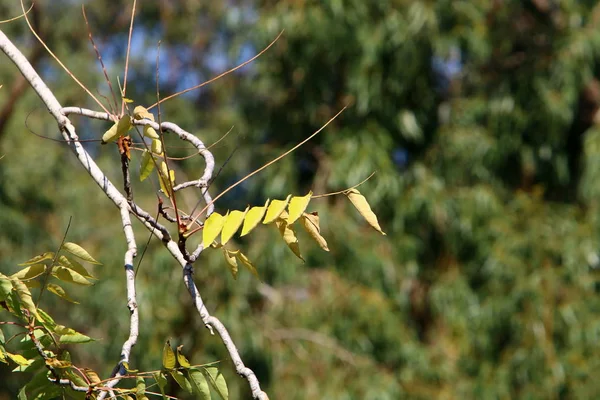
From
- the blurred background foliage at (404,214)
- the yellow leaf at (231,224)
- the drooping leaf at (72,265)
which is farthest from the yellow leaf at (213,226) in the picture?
the blurred background foliage at (404,214)

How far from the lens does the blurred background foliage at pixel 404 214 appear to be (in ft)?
13.5

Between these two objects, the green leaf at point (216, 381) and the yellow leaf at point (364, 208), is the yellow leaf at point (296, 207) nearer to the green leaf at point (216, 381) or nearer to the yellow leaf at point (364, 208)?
the yellow leaf at point (364, 208)

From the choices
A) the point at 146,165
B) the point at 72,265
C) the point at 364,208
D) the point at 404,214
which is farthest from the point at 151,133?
the point at 404,214

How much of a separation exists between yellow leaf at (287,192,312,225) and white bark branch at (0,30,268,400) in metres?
0.12

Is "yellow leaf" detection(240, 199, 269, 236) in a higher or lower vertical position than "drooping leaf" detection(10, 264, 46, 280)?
higher

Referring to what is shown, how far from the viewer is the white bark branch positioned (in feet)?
3.48

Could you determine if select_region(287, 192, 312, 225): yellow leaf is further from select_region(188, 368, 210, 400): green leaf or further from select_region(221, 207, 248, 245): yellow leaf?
select_region(188, 368, 210, 400): green leaf

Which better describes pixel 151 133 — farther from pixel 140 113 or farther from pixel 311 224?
pixel 311 224

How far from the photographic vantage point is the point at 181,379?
3.65 feet

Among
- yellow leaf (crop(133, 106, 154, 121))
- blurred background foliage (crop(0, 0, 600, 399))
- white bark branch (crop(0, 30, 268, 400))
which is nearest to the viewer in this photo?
white bark branch (crop(0, 30, 268, 400))

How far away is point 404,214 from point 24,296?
3.34 metres

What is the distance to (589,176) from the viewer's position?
4.29m

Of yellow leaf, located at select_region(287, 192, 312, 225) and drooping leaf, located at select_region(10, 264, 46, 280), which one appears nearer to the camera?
yellow leaf, located at select_region(287, 192, 312, 225)

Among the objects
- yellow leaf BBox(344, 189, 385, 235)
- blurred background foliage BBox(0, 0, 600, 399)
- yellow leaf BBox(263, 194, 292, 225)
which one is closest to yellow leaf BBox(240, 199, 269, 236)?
yellow leaf BBox(263, 194, 292, 225)
